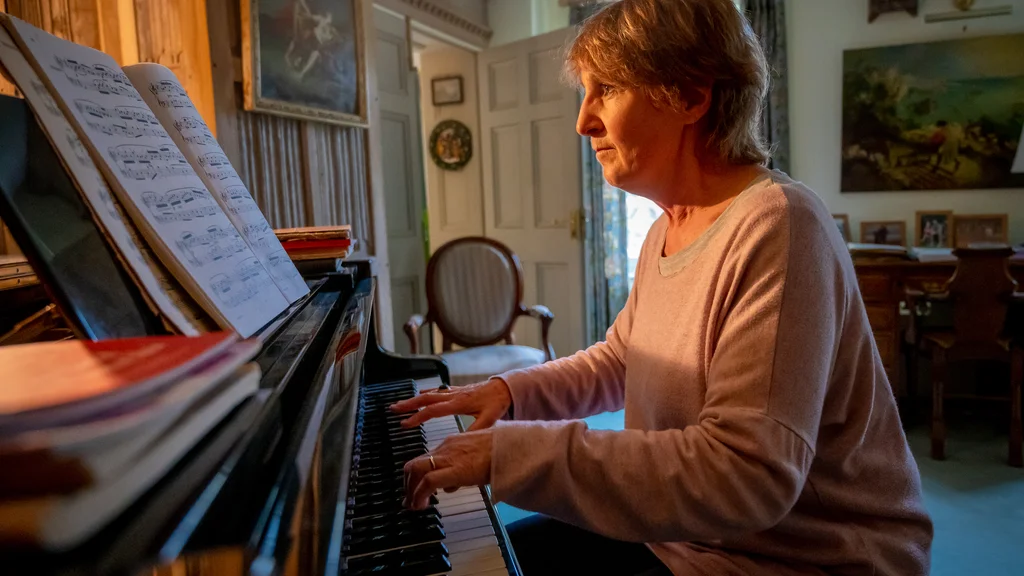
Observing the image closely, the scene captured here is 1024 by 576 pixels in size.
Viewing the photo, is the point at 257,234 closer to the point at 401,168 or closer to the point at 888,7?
the point at 401,168

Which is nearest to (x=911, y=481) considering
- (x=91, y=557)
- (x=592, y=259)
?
(x=91, y=557)

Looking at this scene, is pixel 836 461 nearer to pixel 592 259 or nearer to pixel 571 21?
pixel 592 259

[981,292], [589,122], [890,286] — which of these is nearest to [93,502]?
[589,122]

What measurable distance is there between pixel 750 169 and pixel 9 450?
962 mm

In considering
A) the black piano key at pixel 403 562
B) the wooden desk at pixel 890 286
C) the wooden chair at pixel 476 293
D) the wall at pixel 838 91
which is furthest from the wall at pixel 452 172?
the black piano key at pixel 403 562

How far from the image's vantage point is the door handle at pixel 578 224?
3.86 m

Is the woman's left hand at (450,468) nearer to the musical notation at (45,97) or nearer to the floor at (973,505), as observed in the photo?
the musical notation at (45,97)

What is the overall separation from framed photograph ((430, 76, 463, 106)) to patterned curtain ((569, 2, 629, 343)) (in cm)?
85

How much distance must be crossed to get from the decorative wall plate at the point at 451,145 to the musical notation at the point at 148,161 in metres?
3.48

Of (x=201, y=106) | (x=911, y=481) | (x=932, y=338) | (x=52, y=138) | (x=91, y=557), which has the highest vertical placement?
(x=201, y=106)

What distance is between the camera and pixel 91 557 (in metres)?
0.28

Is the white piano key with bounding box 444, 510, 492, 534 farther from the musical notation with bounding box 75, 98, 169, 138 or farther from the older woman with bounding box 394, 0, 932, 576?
the musical notation with bounding box 75, 98, 169, 138

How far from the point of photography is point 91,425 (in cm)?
26

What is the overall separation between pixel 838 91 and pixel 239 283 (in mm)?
3975
